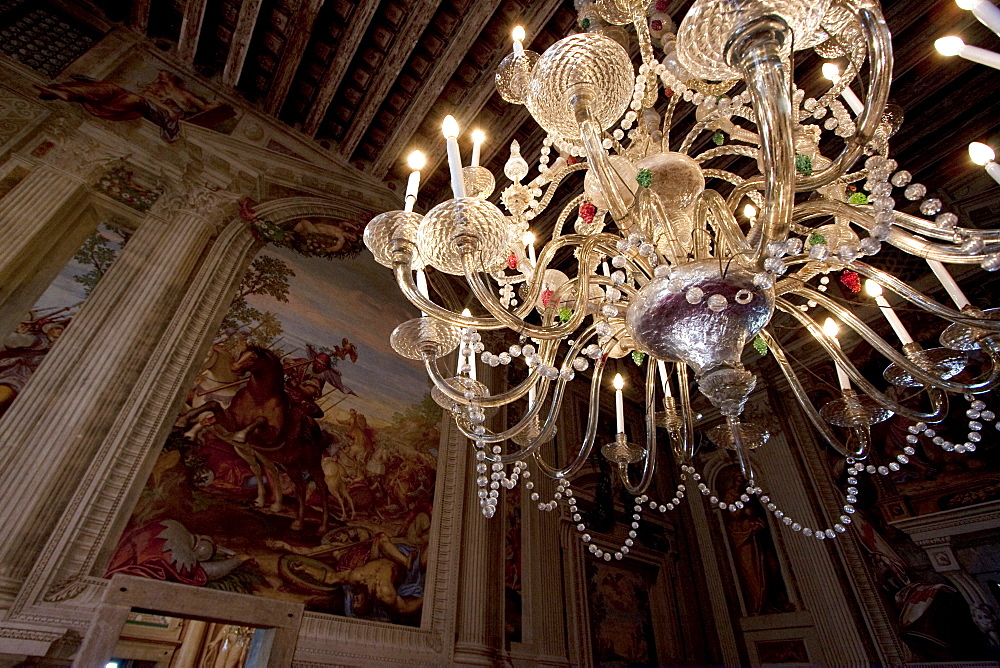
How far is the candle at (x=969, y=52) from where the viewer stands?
1.35 meters

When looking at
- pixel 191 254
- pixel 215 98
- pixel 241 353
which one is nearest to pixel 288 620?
pixel 241 353

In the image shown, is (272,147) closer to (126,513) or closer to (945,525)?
(126,513)

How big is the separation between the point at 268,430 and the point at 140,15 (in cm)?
373

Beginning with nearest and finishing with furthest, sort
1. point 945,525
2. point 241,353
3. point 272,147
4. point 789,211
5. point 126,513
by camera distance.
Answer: point 789,211, point 126,513, point 241,353, point 945,525, point 272,147

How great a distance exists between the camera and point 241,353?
3.64m

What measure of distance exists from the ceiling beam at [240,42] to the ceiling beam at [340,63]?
64 cm

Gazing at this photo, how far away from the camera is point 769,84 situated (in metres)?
1.08

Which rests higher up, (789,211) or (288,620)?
(789,211)

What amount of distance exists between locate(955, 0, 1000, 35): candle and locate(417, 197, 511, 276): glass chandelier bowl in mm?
1247

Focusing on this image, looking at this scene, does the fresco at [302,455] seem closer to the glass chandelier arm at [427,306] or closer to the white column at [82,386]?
the white column at [82,386]

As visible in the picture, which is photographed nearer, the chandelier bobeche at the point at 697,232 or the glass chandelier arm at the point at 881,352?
the chandelier bobeche at the point at 697,232

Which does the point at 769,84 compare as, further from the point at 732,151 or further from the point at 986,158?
the point at 732,151

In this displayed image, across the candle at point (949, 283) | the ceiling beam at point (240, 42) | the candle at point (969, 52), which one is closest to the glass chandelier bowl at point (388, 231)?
the candle at point (969, 52)

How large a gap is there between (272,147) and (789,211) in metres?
4.73
